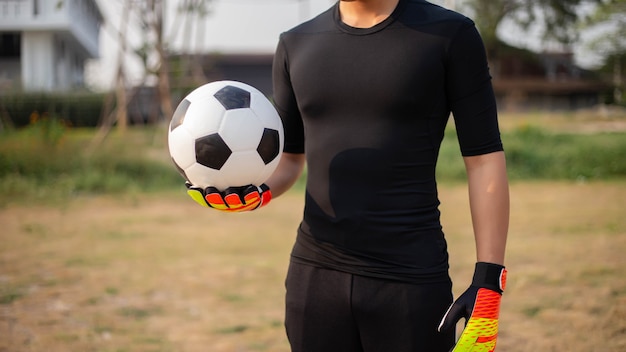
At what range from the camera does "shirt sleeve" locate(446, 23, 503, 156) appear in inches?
66.1

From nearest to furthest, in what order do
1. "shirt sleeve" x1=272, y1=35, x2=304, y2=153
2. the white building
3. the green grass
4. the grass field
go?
"shirt sleeve" x1=272, y1=35, x2=304, y2=153, the grass field, the green grass, the white building

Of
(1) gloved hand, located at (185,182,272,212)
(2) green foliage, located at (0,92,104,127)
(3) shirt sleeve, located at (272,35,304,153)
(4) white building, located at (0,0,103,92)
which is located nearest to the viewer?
(1) gloved hand, located at (185,182,272,212)

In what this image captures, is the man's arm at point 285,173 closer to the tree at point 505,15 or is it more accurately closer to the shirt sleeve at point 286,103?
the shirt sleeve at point 286,103

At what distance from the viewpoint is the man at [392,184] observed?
66.6 inches

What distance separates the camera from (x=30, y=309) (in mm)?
4895

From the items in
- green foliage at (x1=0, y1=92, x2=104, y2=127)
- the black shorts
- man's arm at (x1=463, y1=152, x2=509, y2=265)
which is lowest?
the black shorts

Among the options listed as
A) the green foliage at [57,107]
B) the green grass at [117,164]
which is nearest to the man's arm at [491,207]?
the green grass at [117,164]

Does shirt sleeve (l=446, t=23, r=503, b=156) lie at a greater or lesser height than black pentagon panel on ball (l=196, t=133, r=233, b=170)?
greater

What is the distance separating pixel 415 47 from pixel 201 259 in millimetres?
5105

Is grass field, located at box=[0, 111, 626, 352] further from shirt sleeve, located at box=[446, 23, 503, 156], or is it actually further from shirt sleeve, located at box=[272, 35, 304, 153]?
shirt sleeve, located at box=[446, 23, 503, 156]

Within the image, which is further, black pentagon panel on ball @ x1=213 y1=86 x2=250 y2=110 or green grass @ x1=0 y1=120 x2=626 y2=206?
green grass @ x1=0 y1=120 x2=626 y2=206

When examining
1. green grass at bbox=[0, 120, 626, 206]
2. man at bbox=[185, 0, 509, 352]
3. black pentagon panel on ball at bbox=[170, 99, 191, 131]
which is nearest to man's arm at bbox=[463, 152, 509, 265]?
man at bbox=[185, 0, 509, 352]

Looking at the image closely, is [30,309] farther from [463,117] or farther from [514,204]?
[514,204]

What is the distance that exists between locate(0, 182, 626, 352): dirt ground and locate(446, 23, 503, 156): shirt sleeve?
8.95 ft
